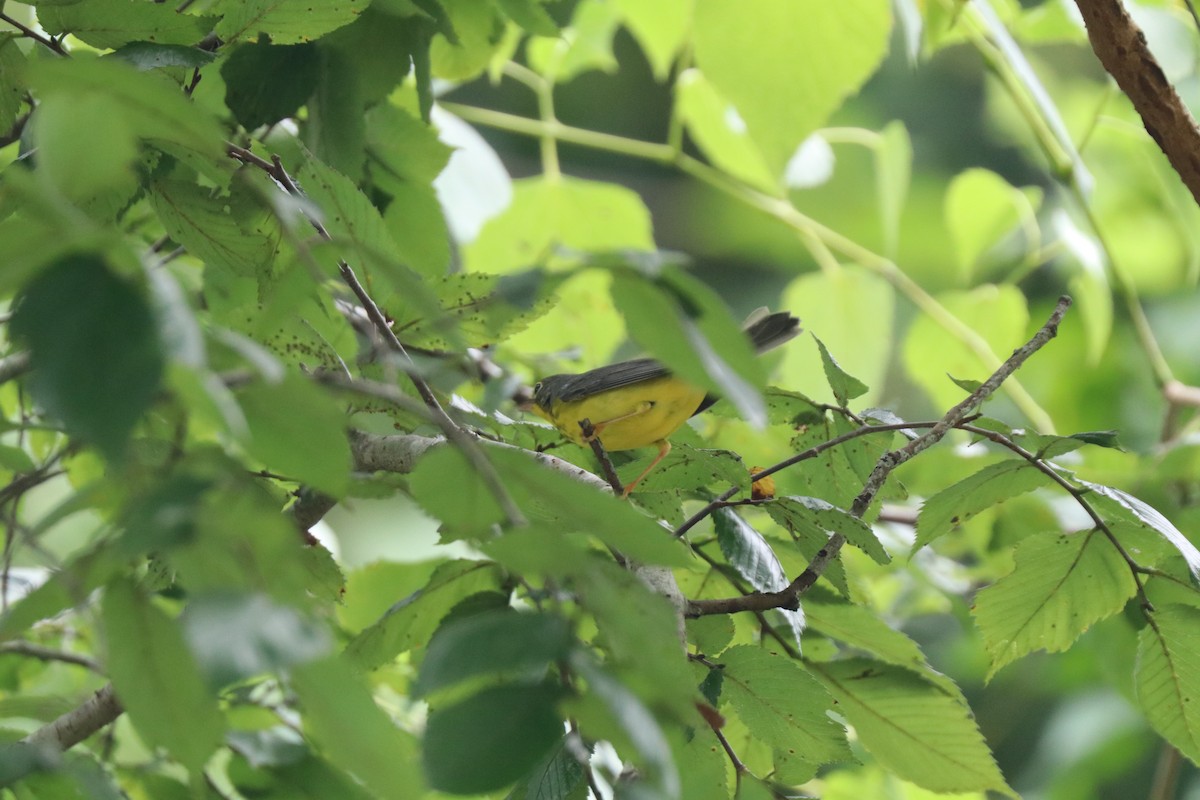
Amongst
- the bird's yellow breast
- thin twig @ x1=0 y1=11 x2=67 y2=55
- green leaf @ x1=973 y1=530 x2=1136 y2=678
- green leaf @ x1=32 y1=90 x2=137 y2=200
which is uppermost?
green leaf @ x1=32 y1=90 x2=137 y2=200

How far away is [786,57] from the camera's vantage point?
36.1 inches

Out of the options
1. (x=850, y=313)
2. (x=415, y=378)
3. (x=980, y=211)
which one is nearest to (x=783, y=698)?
(x=415, y=378)

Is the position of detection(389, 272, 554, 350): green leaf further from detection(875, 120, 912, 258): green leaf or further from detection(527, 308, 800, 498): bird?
detection(875, 120, 912, 258): green leaf

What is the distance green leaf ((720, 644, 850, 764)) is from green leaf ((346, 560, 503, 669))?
213 millimetres

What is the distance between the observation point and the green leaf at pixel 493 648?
0.37 m

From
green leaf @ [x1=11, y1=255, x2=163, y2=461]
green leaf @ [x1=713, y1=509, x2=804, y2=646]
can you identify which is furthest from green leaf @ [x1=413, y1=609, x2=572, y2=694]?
green leaf @ [x1=713, y1=509, x2=804, y2=646]

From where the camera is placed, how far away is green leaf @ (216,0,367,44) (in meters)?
0.73

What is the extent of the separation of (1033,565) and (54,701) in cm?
74

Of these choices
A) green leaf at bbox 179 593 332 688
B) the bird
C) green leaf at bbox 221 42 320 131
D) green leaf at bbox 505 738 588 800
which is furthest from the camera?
the bird

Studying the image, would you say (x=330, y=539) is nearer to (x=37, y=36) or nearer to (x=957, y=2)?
(x=37, y=36)

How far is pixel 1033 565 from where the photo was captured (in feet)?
2.43

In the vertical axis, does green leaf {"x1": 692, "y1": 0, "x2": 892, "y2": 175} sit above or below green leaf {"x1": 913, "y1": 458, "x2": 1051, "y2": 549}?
above

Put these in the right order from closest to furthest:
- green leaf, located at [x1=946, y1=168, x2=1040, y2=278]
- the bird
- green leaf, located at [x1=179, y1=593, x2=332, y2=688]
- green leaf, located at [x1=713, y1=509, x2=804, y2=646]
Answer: green leaf, located at [x1=179, y1=593, x2=332, y2=688] < green leaf, located at [x1=713, y1=509, x2=804, y2=646] < the bird < green leaf, located at [x1=946, y1=168, x2=1040, y2=278]

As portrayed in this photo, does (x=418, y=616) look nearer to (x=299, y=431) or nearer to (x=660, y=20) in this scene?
(x=299, y=431)
